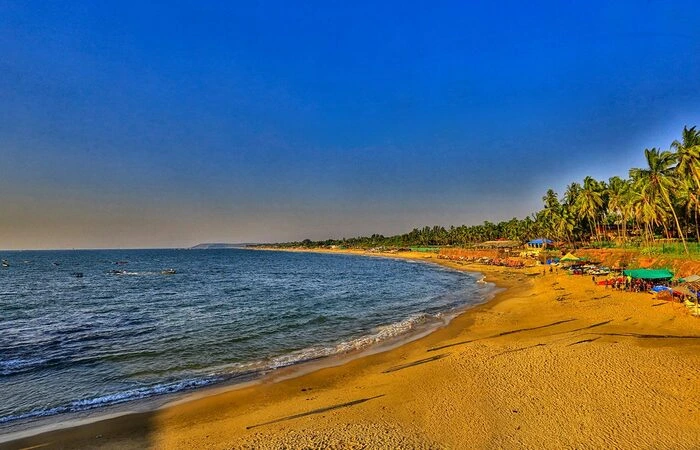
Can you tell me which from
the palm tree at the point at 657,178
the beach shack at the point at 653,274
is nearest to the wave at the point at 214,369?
the beach shack at the point at 653,274

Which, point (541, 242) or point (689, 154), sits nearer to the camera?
point (689, 154)

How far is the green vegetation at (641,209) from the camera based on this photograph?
36.9 m

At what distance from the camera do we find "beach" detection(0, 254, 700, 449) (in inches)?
368

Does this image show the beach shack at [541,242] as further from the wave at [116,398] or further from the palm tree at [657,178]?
the wave at [116,398]

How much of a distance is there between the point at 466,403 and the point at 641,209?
1847 inches

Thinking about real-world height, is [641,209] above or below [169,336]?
above

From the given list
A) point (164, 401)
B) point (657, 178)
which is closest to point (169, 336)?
point (164, 401)

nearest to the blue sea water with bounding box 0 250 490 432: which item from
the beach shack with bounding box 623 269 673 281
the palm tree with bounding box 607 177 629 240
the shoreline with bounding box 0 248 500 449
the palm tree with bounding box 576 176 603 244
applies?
the shoreline with bounding box 0 248 500 449

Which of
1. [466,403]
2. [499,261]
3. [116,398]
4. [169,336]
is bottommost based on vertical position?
[499,261]

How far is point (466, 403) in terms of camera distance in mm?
11375

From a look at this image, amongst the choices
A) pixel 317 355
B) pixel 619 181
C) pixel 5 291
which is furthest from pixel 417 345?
pixel 619 181

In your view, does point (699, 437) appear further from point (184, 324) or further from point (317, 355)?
point (184, 324)

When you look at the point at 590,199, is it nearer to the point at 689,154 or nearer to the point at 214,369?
the point at 689,154

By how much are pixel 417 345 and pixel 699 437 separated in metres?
11.6
